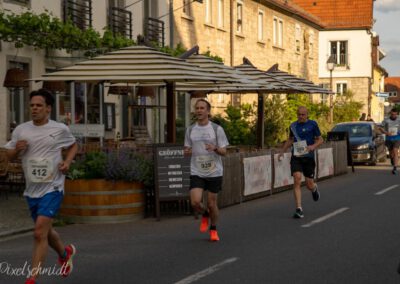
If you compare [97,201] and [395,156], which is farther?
[395,156]

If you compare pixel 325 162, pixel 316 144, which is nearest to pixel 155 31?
pixel 325 162

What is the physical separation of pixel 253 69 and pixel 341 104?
33689 millimetres

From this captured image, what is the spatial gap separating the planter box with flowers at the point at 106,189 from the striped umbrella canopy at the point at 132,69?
1.70 meters

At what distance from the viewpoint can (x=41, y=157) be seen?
25.1 ft

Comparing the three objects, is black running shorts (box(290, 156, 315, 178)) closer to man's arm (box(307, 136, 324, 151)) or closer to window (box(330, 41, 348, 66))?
man's arm (box(307, 136, 324, 151))

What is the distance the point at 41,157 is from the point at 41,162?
0.07 metres

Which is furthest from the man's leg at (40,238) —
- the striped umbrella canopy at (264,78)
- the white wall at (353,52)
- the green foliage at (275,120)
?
the white wall at (353,52)

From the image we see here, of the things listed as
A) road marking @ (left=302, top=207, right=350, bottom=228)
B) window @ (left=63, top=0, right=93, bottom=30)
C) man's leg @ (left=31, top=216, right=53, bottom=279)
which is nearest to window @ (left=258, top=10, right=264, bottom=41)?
window @ (left=63, top=0, right=93, bottom=30)

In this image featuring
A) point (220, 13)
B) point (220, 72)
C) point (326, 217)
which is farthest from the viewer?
point (220, 13)

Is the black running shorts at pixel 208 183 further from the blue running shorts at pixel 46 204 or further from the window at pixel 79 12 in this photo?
the window at pixel 79 12

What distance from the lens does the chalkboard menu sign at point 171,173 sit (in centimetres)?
1352

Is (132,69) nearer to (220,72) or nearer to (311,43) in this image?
(220,72)

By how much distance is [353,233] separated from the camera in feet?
37.1

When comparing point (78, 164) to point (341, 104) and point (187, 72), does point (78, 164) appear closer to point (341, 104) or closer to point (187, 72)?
point (187, 72)
